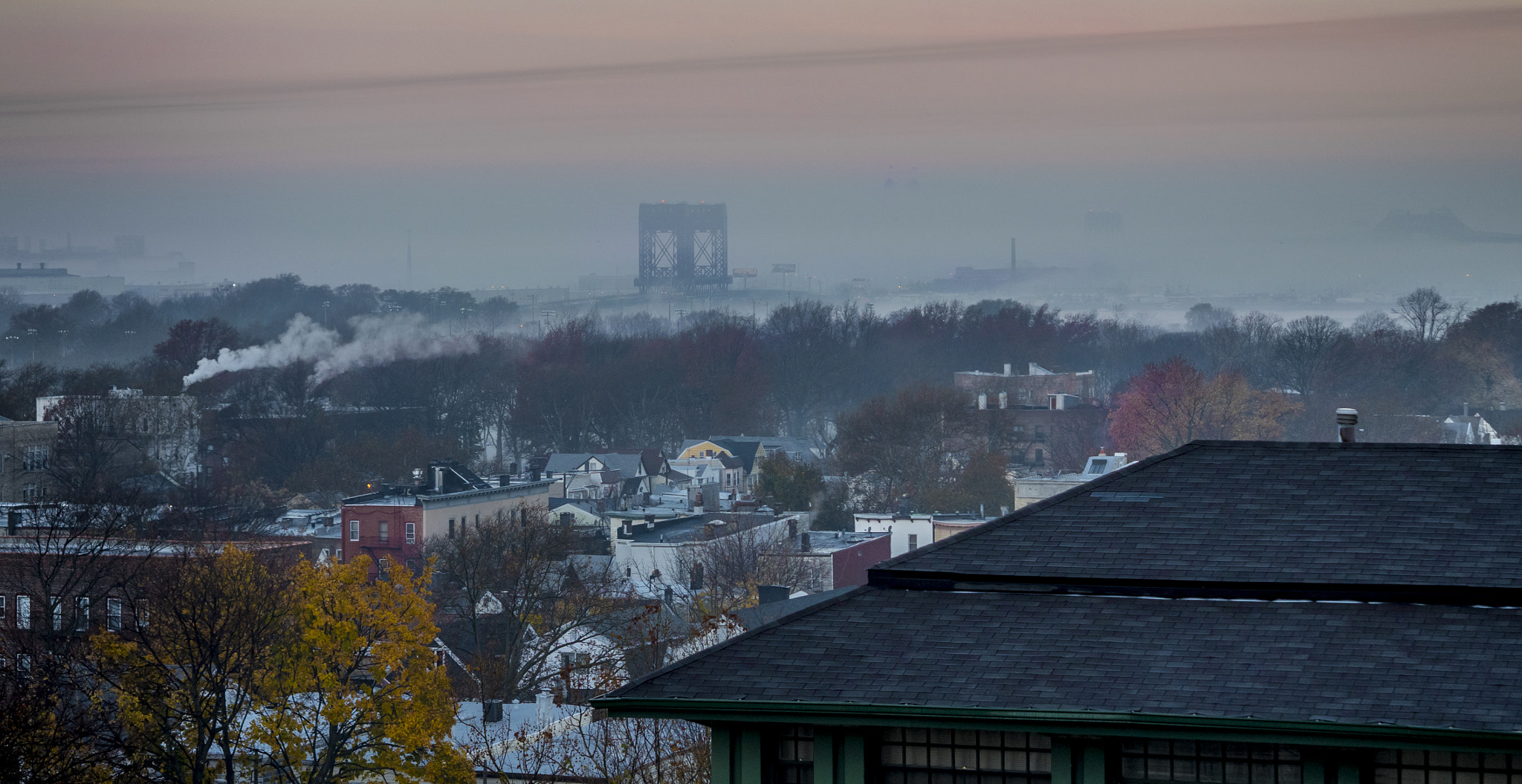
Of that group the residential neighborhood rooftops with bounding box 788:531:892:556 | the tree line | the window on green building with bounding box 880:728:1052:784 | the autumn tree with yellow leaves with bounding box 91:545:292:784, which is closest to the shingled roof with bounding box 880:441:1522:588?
the window on green building with bounding box 880:728:1052:784

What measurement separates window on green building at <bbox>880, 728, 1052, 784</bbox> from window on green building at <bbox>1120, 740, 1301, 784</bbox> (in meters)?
0.58

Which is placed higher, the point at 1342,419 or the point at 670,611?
the point at 1342,419

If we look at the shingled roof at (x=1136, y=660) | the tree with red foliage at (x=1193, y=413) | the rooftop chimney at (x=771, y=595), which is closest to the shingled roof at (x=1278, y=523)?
the shingled roof at (x=1136, y=660)

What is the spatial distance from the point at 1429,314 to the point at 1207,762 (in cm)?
19700

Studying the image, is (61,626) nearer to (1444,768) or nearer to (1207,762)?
(1207,762)

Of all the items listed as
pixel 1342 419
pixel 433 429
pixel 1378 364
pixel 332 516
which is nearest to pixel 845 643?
pixel 1342 419

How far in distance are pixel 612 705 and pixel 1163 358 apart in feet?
600

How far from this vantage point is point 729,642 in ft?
42.5

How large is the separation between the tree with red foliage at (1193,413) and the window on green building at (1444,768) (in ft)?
341

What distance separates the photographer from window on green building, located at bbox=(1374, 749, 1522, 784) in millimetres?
11320

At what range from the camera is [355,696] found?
3406cm

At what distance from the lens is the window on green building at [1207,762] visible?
11.7m

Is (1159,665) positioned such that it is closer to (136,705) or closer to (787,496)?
(136,705)

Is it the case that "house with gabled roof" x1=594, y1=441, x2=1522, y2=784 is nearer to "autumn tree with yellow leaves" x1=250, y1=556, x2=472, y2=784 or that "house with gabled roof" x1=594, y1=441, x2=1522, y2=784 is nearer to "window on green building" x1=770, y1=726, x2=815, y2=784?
"window on green building" x1=770, y1=726, x2=815, y2=784
